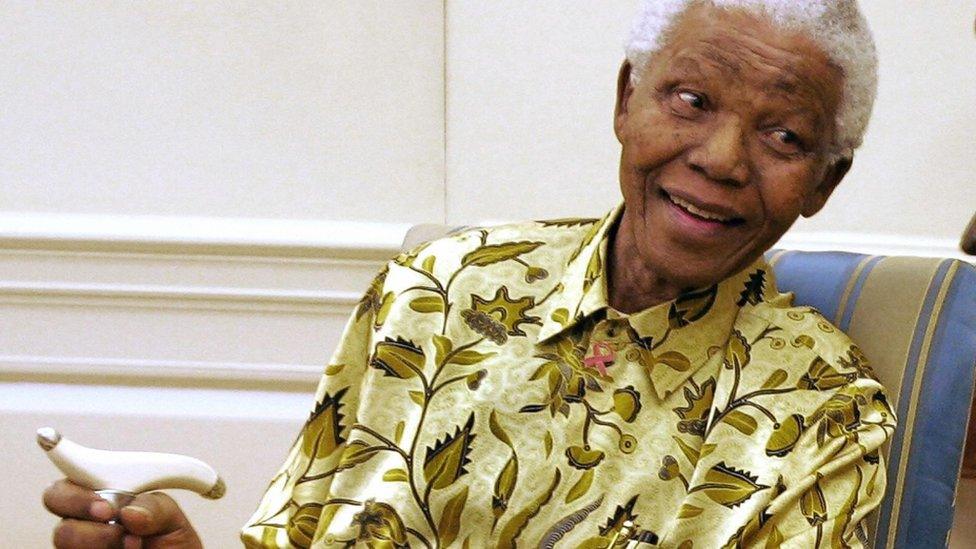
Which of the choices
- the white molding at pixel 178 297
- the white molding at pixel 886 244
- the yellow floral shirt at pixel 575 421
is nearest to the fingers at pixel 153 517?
the yellow floral shirt at pixel 575 421

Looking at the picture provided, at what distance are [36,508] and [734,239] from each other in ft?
5.52

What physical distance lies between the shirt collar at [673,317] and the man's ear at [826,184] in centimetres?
10

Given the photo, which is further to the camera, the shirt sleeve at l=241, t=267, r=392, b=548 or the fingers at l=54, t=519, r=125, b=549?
the shirt sleeve at l=241, t=267, r=392, b=548

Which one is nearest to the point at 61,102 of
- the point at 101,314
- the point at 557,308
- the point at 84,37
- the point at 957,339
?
the point at 84,37

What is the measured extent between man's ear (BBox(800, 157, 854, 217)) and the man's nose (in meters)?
0.10

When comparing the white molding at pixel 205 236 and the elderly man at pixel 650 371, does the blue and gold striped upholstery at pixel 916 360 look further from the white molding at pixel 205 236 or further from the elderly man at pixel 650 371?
the white molding at pixel 205 236

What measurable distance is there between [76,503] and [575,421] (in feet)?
1.64

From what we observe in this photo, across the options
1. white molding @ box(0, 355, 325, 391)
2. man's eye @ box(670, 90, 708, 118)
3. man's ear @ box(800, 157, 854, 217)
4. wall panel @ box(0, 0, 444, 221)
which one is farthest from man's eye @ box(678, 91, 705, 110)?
white molding @ box(0, 355, 325, 391)

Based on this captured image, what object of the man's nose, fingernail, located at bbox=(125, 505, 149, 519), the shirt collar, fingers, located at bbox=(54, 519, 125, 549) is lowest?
fingers, located at bbox=(54, 519, 125, 549)

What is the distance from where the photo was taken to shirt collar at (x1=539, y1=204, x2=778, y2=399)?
53.7 inches

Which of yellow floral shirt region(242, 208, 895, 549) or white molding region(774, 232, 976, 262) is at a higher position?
yellow floral shirt region(242, 208, 895, 549)

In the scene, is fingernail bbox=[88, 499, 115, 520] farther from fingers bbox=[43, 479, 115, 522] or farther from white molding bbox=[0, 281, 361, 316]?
white molding bbox=[0, 281, 361, 316]

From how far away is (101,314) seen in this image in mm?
2447

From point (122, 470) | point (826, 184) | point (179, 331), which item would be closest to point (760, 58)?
point (826, 184)
